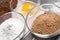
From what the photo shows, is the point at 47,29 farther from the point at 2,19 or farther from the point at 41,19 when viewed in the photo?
the point at 2,19

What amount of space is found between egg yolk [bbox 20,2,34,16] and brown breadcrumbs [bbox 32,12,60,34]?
8 centimetres

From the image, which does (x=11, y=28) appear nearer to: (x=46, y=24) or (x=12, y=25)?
(x=12, y=25)

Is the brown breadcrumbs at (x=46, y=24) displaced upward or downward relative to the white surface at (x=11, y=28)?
upward

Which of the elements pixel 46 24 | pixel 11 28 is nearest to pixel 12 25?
pixel 11 28

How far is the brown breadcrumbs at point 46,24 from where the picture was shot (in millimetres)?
485

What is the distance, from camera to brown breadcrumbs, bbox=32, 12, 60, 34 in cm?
48

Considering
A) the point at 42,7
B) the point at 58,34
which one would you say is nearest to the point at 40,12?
the point at 42,7

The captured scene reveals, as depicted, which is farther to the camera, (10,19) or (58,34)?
(10,19)

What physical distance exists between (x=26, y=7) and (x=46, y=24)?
0.15m

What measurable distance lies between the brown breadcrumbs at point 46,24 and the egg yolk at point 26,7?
0.08 m

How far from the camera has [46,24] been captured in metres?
0.50

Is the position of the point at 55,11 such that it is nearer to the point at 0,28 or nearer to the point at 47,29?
the point at 47,29

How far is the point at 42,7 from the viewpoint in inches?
23.1

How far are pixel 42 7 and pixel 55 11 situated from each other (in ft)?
0.18
